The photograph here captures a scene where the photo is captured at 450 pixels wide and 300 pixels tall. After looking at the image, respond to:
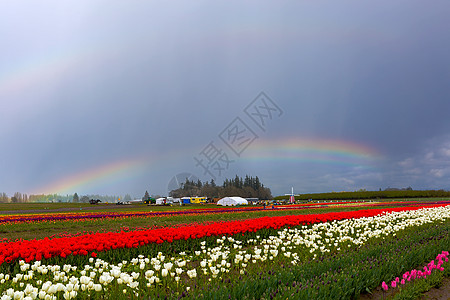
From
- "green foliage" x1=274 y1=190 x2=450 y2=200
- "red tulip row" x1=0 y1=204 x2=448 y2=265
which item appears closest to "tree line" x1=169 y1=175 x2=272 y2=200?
"green foliage" x1=274 y1=190 x2=450 y2=200

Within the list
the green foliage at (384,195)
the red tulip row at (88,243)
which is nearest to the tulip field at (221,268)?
the red tulip row at (88,243)

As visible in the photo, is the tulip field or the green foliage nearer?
the tulip field

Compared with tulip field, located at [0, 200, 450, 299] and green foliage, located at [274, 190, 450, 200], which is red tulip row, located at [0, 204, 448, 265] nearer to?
tulip field, located at [0, 200, 450, 299]

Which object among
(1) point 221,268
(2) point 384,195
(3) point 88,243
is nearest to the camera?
(1) point 221,268

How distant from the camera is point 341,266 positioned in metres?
6.87

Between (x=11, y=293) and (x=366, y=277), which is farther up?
(x=11, y=293)

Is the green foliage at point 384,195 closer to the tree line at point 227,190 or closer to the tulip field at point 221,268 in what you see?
the tree line at point 227,190

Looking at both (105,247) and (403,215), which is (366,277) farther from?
(403,215)

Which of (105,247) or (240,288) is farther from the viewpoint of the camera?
(105,247)

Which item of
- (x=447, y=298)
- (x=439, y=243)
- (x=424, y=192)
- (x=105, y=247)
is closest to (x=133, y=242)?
(x=105, y=247)

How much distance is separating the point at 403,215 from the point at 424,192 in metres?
69.8

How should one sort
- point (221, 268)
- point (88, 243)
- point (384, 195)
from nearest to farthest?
point (221, 268) < point (88, 243) < point (384, 195)

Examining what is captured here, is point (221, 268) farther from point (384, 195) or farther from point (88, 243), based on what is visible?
point (384, 195)

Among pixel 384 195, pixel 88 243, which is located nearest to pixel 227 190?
pixel 384 195
